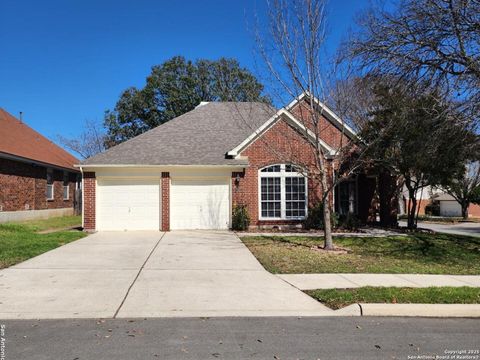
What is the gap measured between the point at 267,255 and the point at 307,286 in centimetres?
349

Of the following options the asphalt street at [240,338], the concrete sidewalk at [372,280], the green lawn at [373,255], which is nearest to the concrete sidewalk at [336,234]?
the green lawn at [373,255]

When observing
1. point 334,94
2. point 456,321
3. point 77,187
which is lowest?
point 456,321

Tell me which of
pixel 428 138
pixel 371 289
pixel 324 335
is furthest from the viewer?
pixel 428 138

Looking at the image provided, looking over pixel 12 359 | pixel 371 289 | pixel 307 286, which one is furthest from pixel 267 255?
pixel 12 359

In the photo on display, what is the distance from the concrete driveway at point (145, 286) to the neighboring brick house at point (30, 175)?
9941mm

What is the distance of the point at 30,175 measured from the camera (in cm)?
2277

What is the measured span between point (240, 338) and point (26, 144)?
22.5m

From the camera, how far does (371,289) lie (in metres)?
7.71

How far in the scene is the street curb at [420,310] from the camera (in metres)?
6.58

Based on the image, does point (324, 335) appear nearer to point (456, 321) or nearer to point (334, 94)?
point (456, 321)

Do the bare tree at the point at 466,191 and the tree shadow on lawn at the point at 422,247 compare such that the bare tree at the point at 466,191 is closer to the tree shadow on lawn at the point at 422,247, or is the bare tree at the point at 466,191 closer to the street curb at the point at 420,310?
the tree shadow on lawn at the point at 422,247

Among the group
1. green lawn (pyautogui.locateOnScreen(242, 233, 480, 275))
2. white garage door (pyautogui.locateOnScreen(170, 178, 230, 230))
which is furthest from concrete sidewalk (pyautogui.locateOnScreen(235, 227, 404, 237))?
white garage door (pyautogui.locateOnScreen(170, 178, 230, 230))

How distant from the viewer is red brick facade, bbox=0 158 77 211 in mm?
20172

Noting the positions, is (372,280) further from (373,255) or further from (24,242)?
(24,242)
